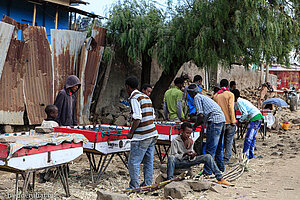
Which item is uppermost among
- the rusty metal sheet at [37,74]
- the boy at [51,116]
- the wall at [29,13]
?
the wall at [29,13]

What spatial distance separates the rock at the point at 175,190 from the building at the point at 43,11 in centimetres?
1133

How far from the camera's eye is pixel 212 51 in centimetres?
921

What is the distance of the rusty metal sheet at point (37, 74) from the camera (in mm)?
8250

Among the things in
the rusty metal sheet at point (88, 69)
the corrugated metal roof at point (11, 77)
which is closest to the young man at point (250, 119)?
the rusty metal sheet at point (88, 69)

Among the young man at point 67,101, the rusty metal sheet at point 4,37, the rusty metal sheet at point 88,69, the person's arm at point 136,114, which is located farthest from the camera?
the rusty metal sheet at point 88,69

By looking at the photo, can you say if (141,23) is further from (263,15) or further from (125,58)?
(263,15)

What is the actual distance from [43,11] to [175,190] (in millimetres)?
13672

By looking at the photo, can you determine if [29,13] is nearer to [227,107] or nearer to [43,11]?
[43,11]

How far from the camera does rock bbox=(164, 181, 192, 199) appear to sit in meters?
4.79

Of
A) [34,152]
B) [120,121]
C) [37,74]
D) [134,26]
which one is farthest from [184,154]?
[134,26]

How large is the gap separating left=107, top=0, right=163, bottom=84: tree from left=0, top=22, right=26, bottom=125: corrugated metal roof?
321cm

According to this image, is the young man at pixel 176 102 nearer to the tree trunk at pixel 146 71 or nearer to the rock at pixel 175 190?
the rock at pixel 175 190

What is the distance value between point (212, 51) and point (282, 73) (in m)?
23.6

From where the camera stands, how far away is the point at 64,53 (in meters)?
9.04
